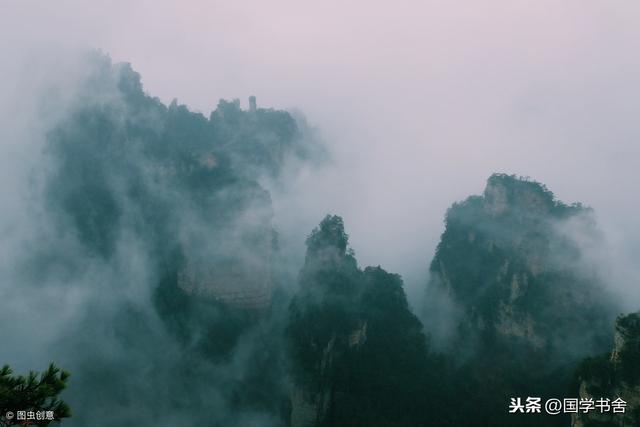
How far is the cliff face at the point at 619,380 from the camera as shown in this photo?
2942 centimetres

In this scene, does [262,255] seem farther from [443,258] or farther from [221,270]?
[443,258]

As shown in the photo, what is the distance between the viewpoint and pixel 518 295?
49344mm

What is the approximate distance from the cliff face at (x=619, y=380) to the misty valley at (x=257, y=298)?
22.6 ft

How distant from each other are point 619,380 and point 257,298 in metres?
34.5

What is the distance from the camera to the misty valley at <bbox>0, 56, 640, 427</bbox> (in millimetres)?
46219

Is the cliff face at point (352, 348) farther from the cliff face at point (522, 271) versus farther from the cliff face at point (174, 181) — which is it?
the cliff face at point (522, 271)

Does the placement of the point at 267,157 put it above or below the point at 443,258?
above

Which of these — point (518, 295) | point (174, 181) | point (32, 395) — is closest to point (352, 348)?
point (518, 295)

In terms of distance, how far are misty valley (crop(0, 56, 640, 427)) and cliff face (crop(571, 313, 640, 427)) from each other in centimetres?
689

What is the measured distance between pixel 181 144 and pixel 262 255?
22826mm

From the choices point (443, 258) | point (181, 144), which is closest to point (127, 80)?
point (181, 144)

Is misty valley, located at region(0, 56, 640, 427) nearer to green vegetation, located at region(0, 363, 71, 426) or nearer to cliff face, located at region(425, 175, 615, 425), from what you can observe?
cliff face, located at region(425, 175, 615, 425)

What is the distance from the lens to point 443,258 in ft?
198

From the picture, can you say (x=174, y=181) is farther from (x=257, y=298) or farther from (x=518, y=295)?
(x=518, y=295)
